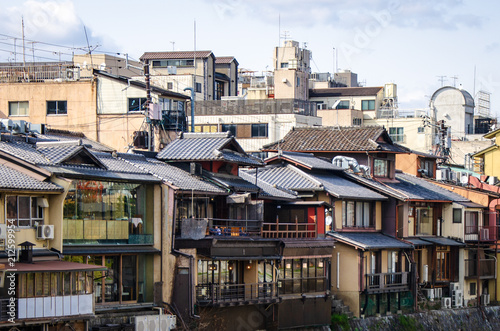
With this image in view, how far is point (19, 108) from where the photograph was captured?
208 feet

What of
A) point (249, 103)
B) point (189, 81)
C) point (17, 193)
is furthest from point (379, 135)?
point (17, 193)

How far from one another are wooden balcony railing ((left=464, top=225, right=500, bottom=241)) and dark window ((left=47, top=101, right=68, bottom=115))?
96.3 feet

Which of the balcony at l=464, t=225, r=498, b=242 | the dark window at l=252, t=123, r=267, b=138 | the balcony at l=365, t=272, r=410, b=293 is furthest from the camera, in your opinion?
the dark window at l=252, t=123, r=267, b=138

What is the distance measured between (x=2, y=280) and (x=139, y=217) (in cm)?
904

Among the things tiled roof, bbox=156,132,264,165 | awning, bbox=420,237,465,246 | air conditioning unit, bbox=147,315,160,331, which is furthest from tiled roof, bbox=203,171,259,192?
awning, bbox=420,237,465,246

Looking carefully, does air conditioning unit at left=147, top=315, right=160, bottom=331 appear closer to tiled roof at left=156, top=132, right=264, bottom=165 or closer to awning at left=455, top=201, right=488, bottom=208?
tiled roof at left=156, top=132, right=264, bottom=165

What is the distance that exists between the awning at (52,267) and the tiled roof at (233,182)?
10.7 m

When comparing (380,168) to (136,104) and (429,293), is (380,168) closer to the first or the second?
(429,293)

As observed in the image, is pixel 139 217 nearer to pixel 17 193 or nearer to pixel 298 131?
pixel 17 193

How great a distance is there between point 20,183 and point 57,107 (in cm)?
2769

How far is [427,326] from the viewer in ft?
198

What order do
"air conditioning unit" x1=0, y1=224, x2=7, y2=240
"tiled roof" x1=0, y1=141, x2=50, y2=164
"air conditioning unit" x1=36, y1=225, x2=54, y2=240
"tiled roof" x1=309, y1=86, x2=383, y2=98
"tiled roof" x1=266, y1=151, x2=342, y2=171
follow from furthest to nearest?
1. "tiled roof" x1=309, y1=86, x2=383, y2=98
2. "tiled roof" x1=266, y1=151, x2=342, y2=171
3. "tiled roof" x1=0, y1=141, x2=50, y2=164
4. "air conditioning unit" x1=36, y1=225, x2=54, y2=240
5. "air conditioning unit" x1=0, y1=224, x2=7, y2=240

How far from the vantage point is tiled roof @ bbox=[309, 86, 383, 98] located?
103m

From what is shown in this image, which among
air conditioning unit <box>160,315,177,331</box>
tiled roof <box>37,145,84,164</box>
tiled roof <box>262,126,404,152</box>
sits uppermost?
tiled roof <box>262,126,404,152</box>
